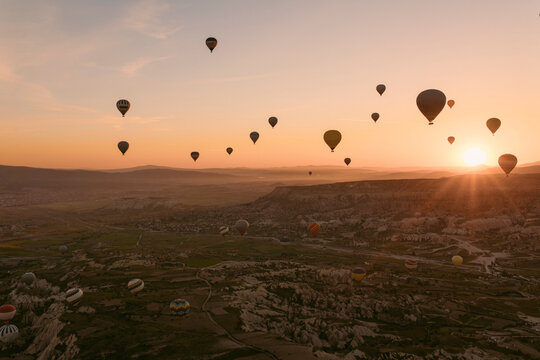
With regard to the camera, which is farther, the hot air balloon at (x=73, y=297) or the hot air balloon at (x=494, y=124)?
the hot air balloon at (x=494, y=124)

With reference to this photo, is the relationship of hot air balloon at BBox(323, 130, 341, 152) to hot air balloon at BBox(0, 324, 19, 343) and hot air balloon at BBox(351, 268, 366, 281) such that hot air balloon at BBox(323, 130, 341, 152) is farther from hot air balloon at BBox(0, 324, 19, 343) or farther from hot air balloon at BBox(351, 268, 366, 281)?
hot air balloon at BBox(0, 324, 19, 343)

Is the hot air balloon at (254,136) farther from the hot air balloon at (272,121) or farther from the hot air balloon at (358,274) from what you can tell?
the hot air balloon at (358,274)

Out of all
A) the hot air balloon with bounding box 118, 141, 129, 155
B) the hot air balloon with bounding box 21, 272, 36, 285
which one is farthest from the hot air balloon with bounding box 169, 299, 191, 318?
the hot air balloon with bounding box 118, 141, 129, 155

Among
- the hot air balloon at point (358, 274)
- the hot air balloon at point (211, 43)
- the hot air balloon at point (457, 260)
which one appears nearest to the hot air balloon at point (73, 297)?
the hot air balloon at point (358, 274)

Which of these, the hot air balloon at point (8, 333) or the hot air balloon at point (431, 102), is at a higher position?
the hot air balloon at point (431, 102)

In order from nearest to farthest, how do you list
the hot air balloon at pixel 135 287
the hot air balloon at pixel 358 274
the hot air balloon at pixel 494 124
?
the hot air balloon at pixel 135 287, the hot air balloon at pixel 358 274, the hot air balloon at pixel 494 124
